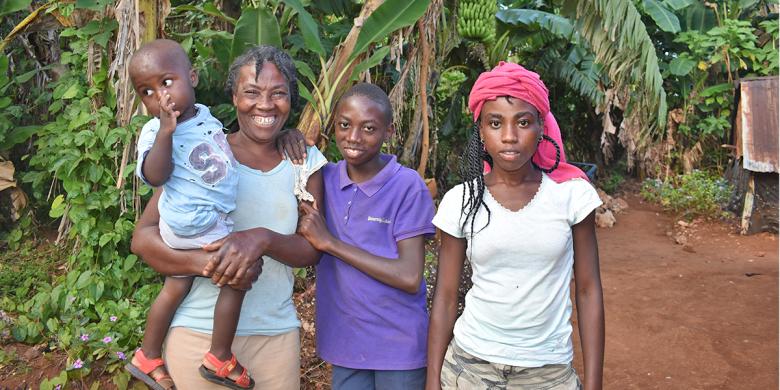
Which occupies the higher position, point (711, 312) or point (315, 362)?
point (315, 362)

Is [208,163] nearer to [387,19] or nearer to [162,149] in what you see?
[162,149]

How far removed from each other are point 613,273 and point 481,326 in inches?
216

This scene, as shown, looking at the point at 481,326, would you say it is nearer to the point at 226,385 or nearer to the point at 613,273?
the point at 226,385

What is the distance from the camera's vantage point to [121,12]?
349 centimetres

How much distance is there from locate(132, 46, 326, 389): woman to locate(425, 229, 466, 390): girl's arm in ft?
1.34

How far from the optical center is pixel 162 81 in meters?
1.92

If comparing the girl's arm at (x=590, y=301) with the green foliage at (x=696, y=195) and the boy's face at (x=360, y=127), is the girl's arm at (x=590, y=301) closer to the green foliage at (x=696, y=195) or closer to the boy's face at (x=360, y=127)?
the boy's face at (x=360, y=127)

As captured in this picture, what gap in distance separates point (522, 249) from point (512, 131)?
34 centimetres

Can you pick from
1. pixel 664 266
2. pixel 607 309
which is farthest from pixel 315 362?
pixel 664 266

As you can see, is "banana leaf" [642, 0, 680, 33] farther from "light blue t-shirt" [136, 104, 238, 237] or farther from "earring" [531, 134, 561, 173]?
"light blue t-shirt" [136, 104, 238, 237]

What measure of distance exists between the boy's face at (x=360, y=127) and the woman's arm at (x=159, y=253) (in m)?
0.57

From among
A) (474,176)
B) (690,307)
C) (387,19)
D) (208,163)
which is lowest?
(690,307)

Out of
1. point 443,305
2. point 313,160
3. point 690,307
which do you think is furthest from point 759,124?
point 313,160

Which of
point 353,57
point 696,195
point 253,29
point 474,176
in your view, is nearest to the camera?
point 474,176
